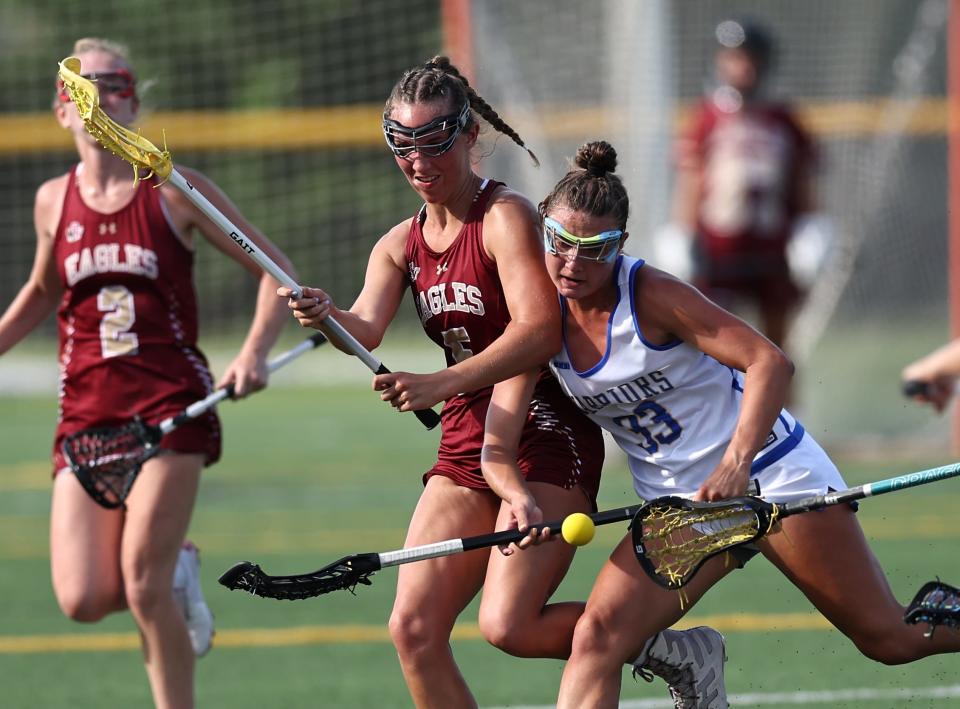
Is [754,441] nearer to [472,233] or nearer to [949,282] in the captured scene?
[472,233]

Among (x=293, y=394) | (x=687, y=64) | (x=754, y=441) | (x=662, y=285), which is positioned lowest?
(x=293, y=394)

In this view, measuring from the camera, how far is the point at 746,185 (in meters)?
9.70

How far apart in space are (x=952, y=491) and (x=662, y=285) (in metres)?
6.19

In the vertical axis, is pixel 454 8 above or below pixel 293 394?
above

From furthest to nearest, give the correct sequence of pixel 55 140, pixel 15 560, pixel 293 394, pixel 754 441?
pixel 293 394 → pixel 55 140 → pixel 15 560 → pixel 754 441

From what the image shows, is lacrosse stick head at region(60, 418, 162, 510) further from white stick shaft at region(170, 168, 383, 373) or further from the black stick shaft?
the black stick shaft

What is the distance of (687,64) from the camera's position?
37.7 feet

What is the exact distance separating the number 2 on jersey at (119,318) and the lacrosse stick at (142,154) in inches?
38.3

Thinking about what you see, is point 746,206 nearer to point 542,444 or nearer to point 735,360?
point 542,444

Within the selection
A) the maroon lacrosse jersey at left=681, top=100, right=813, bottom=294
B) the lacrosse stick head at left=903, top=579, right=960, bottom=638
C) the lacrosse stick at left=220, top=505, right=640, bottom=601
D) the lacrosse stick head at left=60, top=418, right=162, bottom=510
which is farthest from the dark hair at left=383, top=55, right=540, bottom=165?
the maroon lacrosse jersey at left=681, top=100, right=813, bottom=294

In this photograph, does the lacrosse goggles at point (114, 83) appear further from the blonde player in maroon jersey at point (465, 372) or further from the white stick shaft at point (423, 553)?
the white stick shaft at point (423, 553)

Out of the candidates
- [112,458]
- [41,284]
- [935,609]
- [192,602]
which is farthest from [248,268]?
[935,609]

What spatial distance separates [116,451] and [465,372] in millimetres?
1341

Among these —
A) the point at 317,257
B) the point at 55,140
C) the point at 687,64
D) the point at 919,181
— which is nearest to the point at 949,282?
the point at 919,181
